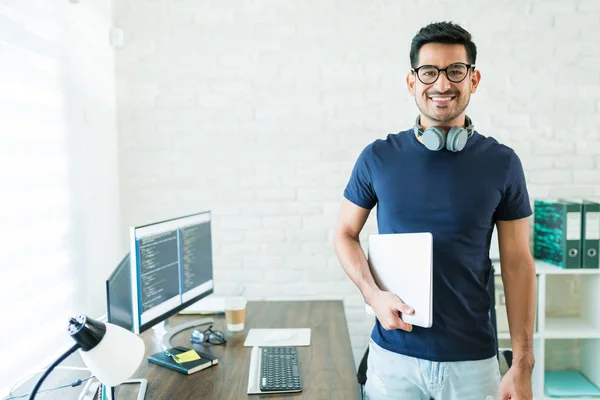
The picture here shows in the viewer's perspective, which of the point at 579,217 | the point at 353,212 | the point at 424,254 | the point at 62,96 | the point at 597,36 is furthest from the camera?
the point at 597,36

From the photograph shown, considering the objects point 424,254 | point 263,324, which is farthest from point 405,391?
point 263,324

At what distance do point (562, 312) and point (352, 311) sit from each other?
107cm

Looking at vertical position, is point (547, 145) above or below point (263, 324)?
above

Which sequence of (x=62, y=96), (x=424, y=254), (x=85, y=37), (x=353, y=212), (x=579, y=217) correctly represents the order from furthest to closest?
(x=579, y=217) → (x=85, y=37) → (x=62, y=96) → (x=353, y=212) → (x=424, y=254)

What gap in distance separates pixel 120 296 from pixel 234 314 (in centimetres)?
48

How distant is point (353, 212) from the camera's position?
1.77 meters

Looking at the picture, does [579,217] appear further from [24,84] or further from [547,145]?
[24,84]

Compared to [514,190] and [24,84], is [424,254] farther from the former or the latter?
[24,84]

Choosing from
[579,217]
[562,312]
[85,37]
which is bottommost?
[562,312]

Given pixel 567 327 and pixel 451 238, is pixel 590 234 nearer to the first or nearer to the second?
pixel 567 327

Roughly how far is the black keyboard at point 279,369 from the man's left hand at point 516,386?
0.56 m

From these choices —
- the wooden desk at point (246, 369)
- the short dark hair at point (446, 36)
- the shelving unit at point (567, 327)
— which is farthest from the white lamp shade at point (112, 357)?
the shelving unit at point (567, 327)

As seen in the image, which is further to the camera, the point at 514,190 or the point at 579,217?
the point at 579,217

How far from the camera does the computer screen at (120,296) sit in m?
1.65
